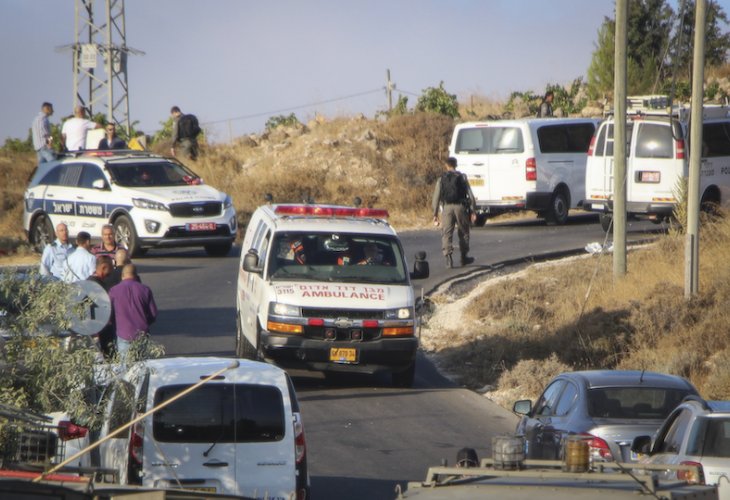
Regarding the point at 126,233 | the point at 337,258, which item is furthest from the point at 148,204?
the point at 337,258

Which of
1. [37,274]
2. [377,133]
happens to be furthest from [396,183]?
[37,274]

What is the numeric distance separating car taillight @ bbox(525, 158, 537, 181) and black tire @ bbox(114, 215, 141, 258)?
8.90m

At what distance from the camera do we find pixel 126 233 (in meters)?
25.8

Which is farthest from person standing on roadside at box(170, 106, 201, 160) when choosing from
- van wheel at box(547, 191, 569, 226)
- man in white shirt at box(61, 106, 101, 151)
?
van wheel at box(547, 191, 569, 226)

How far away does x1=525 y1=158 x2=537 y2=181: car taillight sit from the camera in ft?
95.9

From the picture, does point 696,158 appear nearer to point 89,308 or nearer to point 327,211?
point 327,211

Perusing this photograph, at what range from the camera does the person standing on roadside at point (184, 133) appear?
3695cm

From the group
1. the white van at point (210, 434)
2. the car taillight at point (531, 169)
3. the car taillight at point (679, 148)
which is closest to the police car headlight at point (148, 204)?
the car taillight at point (531, 169)

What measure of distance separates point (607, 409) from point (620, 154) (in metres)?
10.8

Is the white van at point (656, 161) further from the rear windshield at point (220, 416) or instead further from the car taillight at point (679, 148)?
the rear windshield at point (220, 416)

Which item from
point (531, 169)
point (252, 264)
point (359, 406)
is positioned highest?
point (531, 169)

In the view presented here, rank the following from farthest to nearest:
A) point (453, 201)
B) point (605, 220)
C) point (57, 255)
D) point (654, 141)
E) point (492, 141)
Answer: point (492, 141)
point (605, 220)
point (654, 141)
point (453, 201)
point (57, 255)

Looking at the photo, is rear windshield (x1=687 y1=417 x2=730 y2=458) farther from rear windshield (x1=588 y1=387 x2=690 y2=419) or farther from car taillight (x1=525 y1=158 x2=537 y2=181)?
car taillight (x1=525 y1=158 x2=537 y2=181)

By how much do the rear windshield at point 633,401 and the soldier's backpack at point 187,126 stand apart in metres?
27.3
